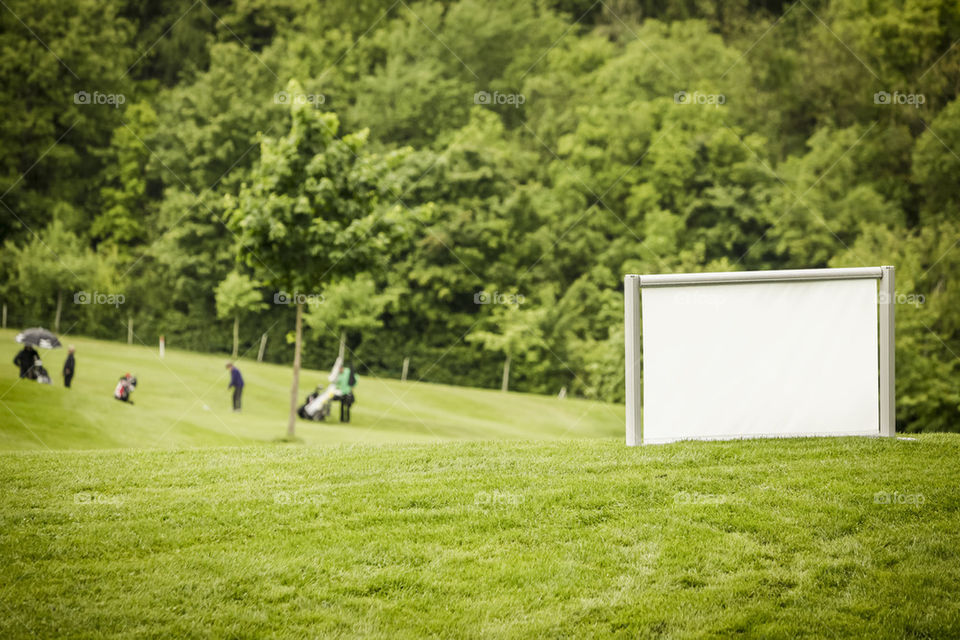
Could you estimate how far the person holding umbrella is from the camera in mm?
24875

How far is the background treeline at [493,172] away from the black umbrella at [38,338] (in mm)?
14409

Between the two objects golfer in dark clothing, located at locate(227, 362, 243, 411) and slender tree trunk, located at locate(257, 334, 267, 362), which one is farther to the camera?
slender tree trunk, located at locate(257, 334, 267, 362)

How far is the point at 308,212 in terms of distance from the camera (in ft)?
71.3

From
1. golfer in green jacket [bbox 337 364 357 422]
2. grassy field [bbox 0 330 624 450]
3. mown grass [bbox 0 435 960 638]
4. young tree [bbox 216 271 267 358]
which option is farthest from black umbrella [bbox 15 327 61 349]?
mown grass [bbox 0 435 960 638]

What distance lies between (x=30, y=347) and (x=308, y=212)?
969 cm

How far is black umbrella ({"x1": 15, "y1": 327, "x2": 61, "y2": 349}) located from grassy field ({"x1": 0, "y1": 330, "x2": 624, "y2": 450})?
106 cm

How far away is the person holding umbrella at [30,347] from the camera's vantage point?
24.9 m

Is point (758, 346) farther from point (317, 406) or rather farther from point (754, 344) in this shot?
point (317, 406)

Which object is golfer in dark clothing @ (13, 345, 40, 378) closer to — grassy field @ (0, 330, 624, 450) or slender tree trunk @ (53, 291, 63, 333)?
grassy field @ (0, 330, 624, 450)

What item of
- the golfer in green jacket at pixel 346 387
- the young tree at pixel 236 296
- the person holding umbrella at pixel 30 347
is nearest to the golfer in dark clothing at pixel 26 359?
the person holding umbrella at pixel 30 347

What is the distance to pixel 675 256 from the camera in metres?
48.5

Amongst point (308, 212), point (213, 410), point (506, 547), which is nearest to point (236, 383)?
point (213, 410)

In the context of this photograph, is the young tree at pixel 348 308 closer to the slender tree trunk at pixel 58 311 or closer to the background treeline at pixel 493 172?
the background treeline at pixel 493 172

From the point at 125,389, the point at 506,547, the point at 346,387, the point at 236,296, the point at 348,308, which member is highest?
the point at 236,296
